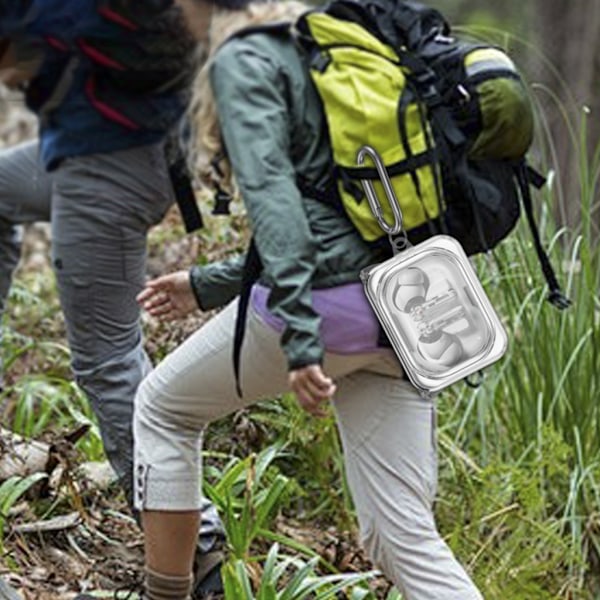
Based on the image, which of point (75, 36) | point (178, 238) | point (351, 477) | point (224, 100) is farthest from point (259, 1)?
point (178, 238)

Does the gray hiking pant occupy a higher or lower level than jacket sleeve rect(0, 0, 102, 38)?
lower

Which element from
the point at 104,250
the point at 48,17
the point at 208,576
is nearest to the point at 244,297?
the point at 104,250

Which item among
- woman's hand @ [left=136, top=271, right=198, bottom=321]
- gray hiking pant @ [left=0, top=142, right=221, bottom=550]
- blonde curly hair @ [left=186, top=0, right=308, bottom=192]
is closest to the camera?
blonde curly hair @ [left=186, top=0, right=308, bottom=192]

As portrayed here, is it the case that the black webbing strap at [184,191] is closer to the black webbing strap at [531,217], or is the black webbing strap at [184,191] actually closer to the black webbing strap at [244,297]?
the black webbing strap at [244,297]

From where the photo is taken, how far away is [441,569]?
3.72 metres

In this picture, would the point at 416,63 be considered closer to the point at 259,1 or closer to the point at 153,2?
the point at 259,1

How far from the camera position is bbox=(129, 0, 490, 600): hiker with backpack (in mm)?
3408

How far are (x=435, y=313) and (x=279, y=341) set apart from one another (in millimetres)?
407

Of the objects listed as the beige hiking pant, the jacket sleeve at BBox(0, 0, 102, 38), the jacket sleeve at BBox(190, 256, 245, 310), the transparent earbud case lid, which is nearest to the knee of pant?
the beige hiking pant

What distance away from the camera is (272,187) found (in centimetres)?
341

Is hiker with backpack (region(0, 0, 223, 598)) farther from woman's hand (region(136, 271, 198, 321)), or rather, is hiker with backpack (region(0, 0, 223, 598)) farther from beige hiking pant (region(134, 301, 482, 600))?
beige hiking pant (region(134, 301, 482, 600))

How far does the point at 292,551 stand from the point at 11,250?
131cm

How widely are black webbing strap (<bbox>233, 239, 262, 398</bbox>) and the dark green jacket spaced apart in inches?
3.2

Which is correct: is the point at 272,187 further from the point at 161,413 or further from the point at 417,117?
the point at 161,413
